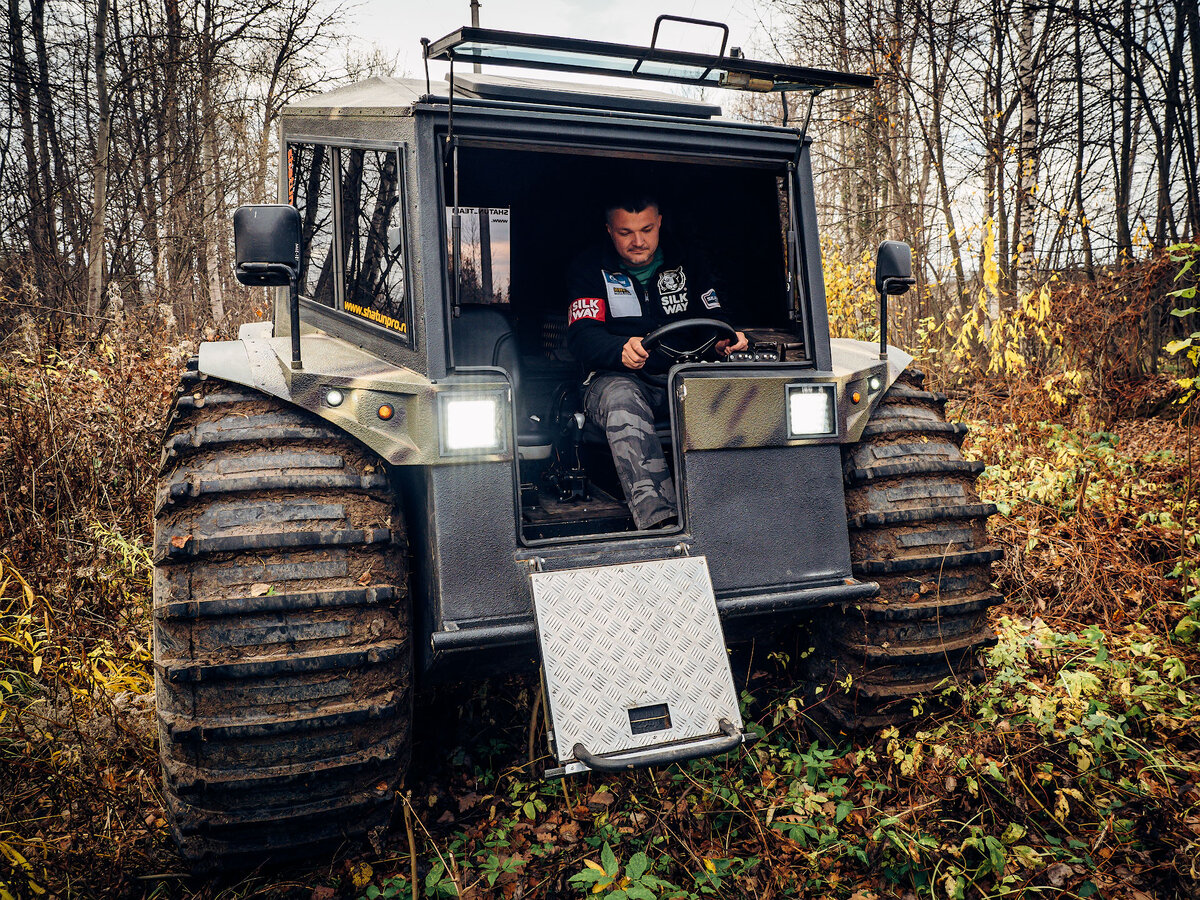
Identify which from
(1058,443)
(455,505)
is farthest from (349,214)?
(1058,443)

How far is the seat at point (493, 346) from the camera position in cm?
396

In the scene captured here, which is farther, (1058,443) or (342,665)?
(1058,443)

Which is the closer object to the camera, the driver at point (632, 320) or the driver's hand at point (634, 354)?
the driver at point (632, 320)

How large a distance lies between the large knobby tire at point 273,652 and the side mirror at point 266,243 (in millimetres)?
486

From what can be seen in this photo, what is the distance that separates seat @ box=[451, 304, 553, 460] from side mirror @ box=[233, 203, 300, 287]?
1451 millimetres

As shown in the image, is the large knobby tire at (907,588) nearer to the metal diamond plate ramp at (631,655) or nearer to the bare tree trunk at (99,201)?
the metal diamond plate ramp at (631,655)

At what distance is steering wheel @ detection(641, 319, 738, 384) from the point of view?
3205 millimetres

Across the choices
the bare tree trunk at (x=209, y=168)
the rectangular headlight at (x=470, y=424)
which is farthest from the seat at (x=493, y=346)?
the bare tree trunk at (x=209, y=168)

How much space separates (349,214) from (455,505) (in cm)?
136

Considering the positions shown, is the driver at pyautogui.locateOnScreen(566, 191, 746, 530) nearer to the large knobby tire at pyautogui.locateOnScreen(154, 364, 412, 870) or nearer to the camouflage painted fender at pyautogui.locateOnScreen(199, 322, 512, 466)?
the camouflage painted fender at pyautogui.locateOnScreen(199, 322, 512, 466)

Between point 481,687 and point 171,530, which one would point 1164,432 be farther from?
point 171,530

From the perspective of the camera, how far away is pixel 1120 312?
20.3 ft

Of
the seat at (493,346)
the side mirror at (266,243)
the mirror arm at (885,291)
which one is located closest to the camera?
the side mirror at (266,243)

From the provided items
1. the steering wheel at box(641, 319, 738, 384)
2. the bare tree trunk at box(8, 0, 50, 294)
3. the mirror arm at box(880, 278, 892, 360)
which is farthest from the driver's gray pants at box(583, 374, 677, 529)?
the bare tree trunk at box(8, 0, 50, 294)
